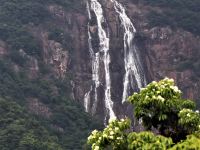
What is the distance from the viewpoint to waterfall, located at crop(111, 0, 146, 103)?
5847 cm

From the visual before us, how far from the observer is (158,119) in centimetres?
1358

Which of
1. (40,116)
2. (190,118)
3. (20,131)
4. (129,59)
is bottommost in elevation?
(40,116)

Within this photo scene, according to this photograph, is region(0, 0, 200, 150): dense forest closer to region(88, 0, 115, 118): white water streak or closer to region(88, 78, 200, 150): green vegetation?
region(88, 0, 115, 118): white water streak

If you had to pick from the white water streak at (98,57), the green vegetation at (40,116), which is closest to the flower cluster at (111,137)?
the green vegetation at (40,116)

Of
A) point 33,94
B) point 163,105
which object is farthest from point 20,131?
point 163,105

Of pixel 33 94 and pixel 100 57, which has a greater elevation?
pixel 100 57

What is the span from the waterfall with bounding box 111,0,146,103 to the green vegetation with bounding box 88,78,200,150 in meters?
43.0

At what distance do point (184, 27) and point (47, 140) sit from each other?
2784 cm

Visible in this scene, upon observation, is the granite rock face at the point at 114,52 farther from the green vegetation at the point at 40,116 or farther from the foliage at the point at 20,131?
the foliage at the point at 20,131

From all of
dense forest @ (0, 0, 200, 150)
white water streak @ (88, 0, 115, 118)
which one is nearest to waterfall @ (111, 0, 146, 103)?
white water streak @ (88, 0, 115, 118)

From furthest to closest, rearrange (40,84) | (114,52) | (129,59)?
(114,52) < (129,59) < (40,84)

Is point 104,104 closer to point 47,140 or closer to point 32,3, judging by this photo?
point 47,140

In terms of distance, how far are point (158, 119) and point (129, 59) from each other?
47.2m

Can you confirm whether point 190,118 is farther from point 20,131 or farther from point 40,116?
point 40,116
